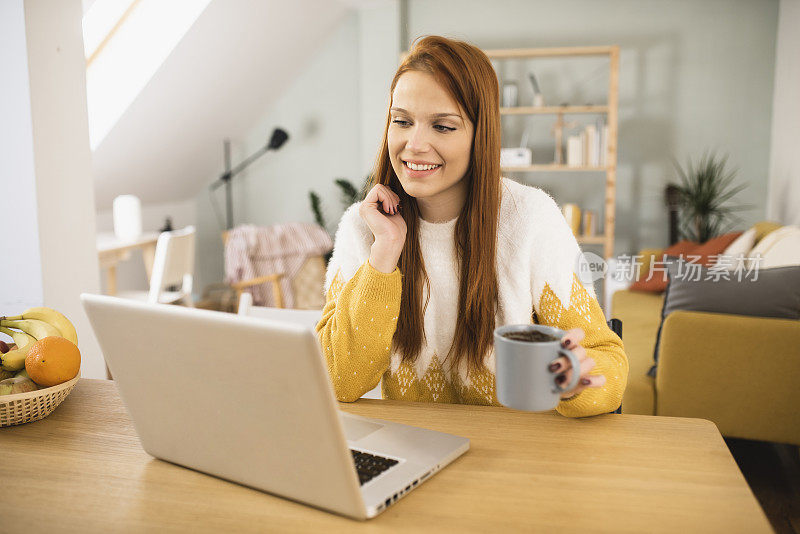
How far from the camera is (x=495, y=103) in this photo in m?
1.20

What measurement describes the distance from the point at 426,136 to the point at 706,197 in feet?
12.1

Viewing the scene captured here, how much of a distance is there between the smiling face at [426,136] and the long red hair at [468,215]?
18 millimetres

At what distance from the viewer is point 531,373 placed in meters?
0.73

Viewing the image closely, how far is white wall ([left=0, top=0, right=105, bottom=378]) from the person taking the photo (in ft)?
5.87

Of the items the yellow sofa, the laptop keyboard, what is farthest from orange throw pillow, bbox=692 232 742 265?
the laptop keyboard

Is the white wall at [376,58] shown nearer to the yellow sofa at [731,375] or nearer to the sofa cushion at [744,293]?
the sofa cushion at [744,293]

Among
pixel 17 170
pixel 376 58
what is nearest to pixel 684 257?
pixel 376 58

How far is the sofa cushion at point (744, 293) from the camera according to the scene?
214 centimetres

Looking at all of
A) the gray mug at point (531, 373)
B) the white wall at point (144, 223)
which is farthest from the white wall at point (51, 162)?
the white wall at point (144, 223)

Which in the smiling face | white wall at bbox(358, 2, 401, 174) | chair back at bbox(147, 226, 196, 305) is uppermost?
white wall at bbox(358, 2, 401, 174)

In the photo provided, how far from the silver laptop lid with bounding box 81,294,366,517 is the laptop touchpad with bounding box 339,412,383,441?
0.17m

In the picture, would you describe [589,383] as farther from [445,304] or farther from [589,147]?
[589,147]

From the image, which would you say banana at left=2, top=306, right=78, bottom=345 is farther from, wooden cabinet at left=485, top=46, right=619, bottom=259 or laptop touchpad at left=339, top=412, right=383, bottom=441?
wooden cabinet at left=485, top=46, right=619, bottom=259

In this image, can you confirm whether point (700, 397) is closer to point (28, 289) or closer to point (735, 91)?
point (28, 289)
